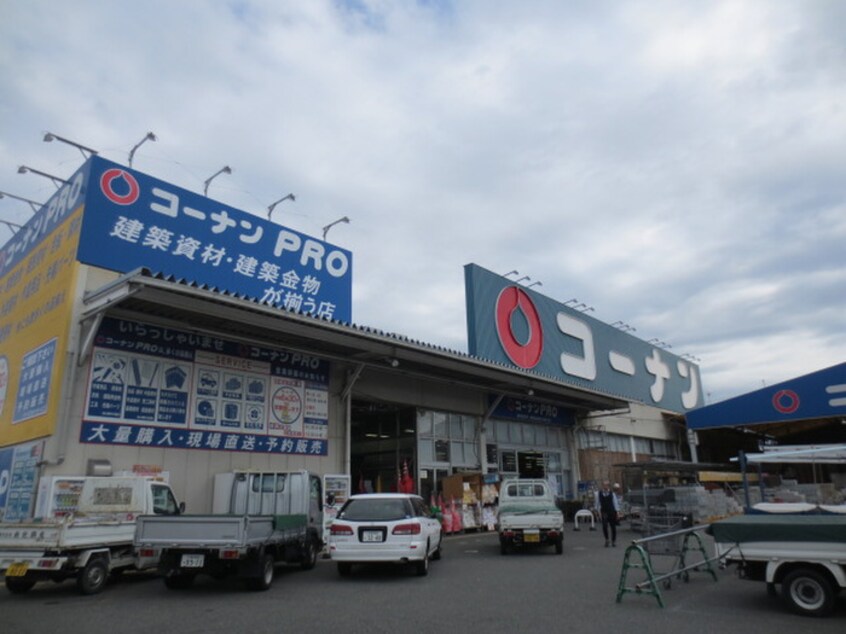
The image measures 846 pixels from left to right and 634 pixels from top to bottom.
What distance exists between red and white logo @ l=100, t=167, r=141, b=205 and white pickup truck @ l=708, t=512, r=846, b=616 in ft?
44.5

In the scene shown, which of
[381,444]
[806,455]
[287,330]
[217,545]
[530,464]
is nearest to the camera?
[217,545]

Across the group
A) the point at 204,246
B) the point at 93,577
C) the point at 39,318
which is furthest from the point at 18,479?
the point at 204,246

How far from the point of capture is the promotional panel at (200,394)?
1281cm

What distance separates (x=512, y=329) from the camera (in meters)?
Result: 25.1

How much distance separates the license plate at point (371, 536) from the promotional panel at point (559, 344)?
12974mm

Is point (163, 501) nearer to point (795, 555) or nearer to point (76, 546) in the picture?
point (76, 546)

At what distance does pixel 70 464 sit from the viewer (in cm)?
1198

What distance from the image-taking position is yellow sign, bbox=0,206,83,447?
1258cm

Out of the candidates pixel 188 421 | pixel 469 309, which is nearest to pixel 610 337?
pixel 469 309

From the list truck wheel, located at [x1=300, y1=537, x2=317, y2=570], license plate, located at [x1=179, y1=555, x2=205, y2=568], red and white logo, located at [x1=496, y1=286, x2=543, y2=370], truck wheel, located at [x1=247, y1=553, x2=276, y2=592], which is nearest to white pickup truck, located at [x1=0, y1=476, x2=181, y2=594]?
license plate, located at [x1=179, y1=555, x2=205, y2=568]

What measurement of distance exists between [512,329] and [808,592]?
18.1m

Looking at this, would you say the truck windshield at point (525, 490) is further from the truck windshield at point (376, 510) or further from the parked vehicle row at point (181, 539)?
the truck windshield at point (376, 510)

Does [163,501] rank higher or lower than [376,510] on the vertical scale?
higher

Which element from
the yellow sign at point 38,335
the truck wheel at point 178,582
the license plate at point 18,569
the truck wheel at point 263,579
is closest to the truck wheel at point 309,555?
the truck wheel at point 263,579
